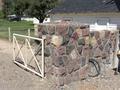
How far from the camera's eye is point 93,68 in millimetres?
10492

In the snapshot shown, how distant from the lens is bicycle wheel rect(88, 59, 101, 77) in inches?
406

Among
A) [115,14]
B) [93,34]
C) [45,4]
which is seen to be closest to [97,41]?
[93,34]

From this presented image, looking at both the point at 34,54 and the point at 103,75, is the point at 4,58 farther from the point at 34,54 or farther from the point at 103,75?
the point at 103,75

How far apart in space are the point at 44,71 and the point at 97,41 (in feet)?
6.80

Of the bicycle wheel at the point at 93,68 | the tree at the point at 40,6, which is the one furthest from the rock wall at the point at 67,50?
the tree at the point at 40,6

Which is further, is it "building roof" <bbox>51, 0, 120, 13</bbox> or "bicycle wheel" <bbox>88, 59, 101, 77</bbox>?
"building roof" <bbox>51, 0, 120, 13</bbox>

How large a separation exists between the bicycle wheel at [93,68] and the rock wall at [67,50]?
21 cm

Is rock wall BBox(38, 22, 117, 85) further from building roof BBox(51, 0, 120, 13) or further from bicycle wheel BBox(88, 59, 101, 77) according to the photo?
building roof BBox(51, 0, 120, 13)

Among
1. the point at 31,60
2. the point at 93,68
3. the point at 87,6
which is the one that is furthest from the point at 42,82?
the point at 87,6

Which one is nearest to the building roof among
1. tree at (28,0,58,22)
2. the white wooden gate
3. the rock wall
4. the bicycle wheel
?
tree at (28,0,58,22)

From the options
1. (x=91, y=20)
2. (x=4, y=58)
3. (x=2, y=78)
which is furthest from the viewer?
(x=91, y=20)

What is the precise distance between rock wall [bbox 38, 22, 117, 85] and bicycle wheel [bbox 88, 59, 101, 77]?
0.21 meters

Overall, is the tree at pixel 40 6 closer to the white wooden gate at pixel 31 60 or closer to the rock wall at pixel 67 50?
the white wooden gate at pixel 31 60

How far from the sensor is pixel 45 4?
4181 centimetres
